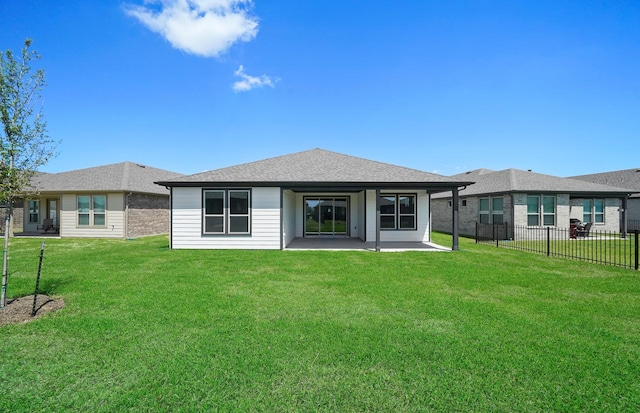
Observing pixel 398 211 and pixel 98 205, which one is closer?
pixel 398 211

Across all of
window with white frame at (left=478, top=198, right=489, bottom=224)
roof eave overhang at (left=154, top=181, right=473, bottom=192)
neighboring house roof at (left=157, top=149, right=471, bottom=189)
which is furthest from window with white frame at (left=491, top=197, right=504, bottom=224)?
roof eave overhang at (left=154, top=181, right=473, bottom=192)

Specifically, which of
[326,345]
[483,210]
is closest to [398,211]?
[483,210]

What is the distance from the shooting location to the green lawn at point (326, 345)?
2.65 m

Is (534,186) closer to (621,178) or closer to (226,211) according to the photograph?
(226,211)

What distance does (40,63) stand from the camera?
5.07 m

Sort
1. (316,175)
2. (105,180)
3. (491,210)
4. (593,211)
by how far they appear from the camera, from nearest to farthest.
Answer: (316,175) < (105,180) < (491,210) < (593,211)

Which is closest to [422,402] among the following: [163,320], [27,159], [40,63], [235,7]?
[163,320]

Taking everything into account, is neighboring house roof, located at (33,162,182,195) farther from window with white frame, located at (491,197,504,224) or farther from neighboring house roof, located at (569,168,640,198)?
neighboring house roof, located at (569,168,640,198)

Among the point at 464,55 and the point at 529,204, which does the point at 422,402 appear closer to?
the point at 464,55

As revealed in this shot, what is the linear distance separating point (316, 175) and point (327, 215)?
474cm

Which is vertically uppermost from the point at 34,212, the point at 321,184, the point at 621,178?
the point at 621,178

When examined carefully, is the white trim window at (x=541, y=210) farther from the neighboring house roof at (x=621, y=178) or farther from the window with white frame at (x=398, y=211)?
the neighboring house roof at (x=621, y=178)

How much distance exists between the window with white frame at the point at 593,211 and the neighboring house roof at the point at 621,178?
26.5ft

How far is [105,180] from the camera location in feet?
59.0
